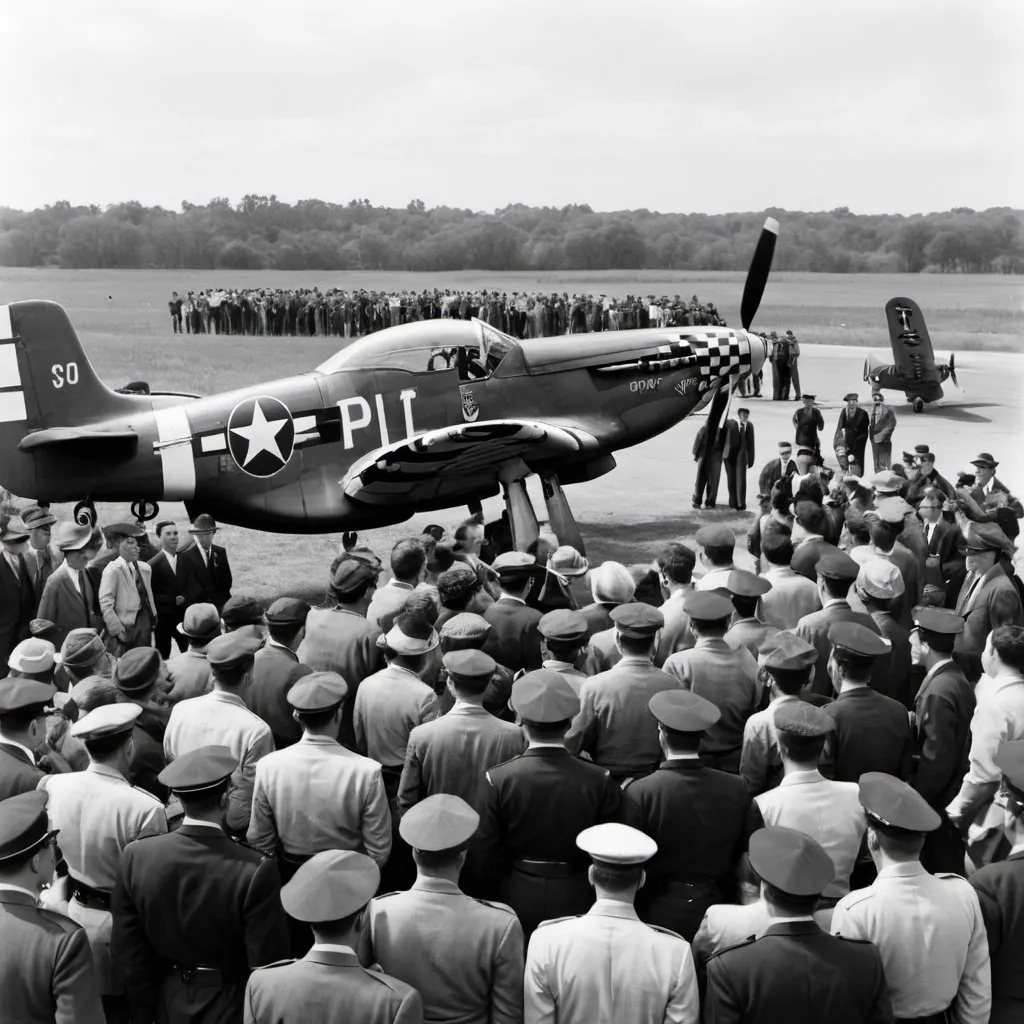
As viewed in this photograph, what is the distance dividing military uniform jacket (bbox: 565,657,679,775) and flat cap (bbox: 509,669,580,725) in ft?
1.74

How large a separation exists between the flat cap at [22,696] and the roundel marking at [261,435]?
18.3 feet

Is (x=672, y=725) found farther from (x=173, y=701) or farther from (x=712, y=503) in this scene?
(x=712, y=503)

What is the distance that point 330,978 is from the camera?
2.75 m

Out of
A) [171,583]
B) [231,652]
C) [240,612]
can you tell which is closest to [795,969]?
[231,652]

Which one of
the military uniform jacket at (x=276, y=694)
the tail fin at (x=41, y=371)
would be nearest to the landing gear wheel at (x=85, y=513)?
the tail fin at (x=41, y=371)

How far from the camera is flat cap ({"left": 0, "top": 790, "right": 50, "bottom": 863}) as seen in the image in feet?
9.73

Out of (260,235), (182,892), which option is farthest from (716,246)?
(182,892)

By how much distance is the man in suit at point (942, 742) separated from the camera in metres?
4.34

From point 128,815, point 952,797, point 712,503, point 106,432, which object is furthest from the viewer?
point 712,503

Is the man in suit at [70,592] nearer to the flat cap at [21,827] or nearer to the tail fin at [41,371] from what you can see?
the tail fin at [41,371]

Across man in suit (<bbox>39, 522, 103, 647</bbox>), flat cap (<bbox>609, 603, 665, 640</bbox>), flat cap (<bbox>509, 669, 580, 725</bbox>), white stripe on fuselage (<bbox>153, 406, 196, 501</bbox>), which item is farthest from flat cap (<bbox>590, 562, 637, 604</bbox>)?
white stripe on fuselage (<bbox>153, 406, 196, 501</bbox>)

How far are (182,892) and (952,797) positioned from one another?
335cm

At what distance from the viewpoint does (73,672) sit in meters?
4.81

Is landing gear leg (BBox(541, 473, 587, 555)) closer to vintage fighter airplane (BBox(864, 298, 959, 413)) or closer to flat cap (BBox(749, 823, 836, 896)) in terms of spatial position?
flat cap (BBox(749, 823, 836, 896))
